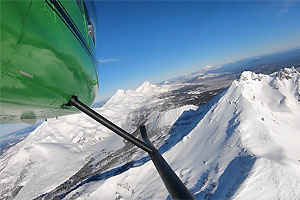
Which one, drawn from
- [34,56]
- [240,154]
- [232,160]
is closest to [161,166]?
[34,56]

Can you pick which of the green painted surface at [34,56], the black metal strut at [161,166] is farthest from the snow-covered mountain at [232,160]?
the green painted surface at [34,56]

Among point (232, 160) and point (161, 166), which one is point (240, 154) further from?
point (161, 166)

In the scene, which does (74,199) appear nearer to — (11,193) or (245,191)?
(245,191)

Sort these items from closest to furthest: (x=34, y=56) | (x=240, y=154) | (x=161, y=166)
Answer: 1. (x=34, y=56)
2. (x=161, y=166)
3. (x=240, y=154)

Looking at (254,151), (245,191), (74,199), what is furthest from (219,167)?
(74,199)

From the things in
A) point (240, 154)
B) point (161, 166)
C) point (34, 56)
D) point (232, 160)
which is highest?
point (34, 56)

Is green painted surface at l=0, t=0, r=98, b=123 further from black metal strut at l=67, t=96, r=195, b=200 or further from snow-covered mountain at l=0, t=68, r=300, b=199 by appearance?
snow-covered mountain at l=0, t=68, r=300, b=199
